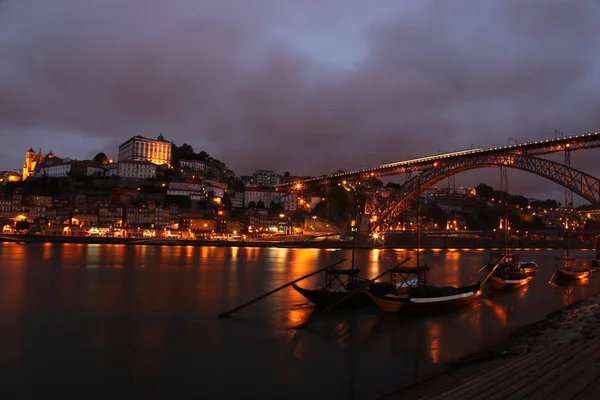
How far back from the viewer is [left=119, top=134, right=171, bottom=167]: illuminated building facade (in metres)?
91.1

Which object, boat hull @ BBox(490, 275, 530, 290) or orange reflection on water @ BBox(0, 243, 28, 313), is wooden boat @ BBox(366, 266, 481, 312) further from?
orange reflection on water @ BBox(0, 243, 28, 313)

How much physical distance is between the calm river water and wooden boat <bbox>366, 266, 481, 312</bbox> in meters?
0.42

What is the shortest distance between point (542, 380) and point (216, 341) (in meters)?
8.51

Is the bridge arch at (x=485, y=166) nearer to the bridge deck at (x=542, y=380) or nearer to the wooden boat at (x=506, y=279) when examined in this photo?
the wooden boat at (x=506, y=279)

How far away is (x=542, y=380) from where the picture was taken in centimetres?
542

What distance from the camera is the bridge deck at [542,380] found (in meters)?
4.96

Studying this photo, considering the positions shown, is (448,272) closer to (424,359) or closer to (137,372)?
(424,359)

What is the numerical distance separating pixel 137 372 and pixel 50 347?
3.50m

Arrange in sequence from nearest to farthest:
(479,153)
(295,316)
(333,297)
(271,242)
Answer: (295,316) < (333,297) < (479,153) < (271,242)

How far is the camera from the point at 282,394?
8.34 meters

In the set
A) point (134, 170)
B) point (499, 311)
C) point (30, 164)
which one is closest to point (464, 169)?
point (499, 311)

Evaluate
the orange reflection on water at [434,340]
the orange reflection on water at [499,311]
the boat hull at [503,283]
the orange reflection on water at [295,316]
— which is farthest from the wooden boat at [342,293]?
the boat hull at [503,283]

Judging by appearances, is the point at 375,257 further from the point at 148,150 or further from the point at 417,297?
the point at 148,150

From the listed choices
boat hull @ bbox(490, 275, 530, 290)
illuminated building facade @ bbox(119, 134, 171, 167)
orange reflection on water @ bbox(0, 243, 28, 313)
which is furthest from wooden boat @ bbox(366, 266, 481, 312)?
illuminated building facade @ bbox(119, 134, 171, 167)
